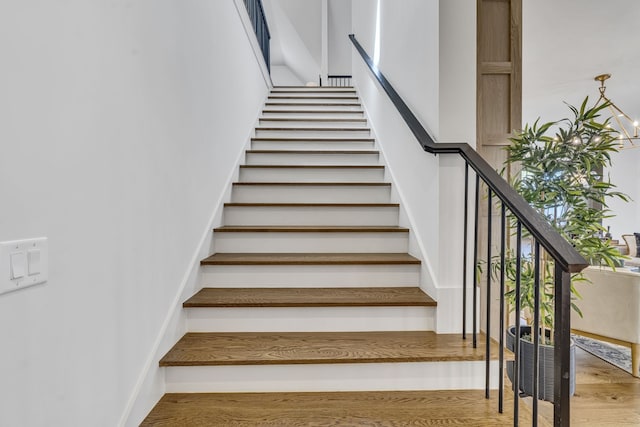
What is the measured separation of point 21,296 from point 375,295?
141 cm

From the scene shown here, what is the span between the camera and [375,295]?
70.8 inches

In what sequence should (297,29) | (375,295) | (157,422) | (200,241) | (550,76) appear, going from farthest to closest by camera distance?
1. (297,29)
2. (550,76)
3. (200,241)
4. (375,295)
5. (157,422)

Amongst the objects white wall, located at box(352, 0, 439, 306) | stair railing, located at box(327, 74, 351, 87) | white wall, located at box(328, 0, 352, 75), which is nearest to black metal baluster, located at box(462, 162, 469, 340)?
white wall, located at box(352, 0, 439, 306)

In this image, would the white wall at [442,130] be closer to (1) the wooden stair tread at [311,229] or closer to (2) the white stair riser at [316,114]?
(1) the wooden stair tread at [311,229]

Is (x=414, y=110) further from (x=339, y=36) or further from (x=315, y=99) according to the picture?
(x=339, y=36)

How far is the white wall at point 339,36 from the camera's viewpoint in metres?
7.40

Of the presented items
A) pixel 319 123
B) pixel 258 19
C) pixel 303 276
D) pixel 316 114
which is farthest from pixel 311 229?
pixel 258 19

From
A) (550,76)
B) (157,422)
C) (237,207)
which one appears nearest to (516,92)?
(237,207)

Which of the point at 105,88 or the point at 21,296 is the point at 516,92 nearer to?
the point at 105,88

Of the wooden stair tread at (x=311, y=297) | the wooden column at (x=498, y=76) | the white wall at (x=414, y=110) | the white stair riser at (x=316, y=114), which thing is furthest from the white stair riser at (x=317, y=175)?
the white stair riser at (x=316, y=114)

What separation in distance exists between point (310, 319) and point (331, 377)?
1.05 feet

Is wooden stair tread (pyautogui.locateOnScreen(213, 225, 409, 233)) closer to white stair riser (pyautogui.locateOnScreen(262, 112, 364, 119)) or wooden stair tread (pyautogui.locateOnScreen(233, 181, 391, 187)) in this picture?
wooden stair tread (pyautogui.locateOnScreen(233, 181, 391, 187))

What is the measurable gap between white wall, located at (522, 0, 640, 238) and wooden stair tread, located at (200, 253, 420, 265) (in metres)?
2.77

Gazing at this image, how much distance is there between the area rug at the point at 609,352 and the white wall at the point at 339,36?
6.96 m
